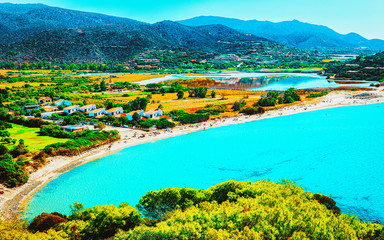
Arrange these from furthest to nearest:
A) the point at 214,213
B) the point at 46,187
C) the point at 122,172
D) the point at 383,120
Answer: the point at 383,120
the point at 122,172
the point at 46,187
the point at 214,213

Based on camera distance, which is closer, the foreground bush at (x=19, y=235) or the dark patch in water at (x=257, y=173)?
the foreground bush at (x=19, y=235)

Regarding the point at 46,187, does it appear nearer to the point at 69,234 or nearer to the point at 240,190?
the point at 69,234

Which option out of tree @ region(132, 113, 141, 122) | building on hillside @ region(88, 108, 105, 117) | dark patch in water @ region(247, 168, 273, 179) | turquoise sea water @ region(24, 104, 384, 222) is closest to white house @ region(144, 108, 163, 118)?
tree @ region(132, 113, 141, 122)

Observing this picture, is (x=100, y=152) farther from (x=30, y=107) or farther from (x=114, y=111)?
(x=30, y=107)

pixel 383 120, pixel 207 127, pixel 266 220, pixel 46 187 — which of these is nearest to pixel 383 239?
pixel 266 220

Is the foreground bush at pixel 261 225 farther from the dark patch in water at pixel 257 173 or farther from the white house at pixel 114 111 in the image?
the white house at pixel 114 111

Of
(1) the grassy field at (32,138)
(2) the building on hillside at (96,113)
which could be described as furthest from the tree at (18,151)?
(2) the building on hillside at (96,113)

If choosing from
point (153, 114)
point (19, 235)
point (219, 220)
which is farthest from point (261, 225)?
point (153, 114)
